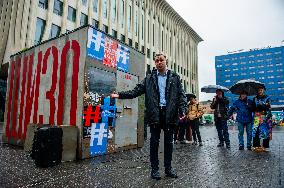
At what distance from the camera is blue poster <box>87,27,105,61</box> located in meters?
6.03

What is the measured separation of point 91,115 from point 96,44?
174cm

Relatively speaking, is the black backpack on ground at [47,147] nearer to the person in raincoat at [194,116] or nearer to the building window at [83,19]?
the person in raincoat at [194,116]

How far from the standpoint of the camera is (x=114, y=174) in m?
4.26

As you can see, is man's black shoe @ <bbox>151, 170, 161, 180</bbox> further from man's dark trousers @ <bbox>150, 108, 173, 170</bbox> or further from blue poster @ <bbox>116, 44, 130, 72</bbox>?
blue poster @ <bbox>116, 44, 130, 72</bbox>

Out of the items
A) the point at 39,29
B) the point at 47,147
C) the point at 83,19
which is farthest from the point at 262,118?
the point at 83,19

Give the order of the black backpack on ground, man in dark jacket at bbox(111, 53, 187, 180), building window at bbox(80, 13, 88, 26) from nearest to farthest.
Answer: man in dark jacket at bbox(111, 53, 187, 180), the black backpack on ground, building window at bbox(80, 13, 88, 26)

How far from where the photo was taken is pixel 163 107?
4.15 meters

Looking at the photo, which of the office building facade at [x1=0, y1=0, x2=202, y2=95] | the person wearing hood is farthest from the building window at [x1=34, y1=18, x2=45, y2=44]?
the person wearing hood

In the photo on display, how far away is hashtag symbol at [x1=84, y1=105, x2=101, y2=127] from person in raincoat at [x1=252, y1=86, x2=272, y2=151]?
466cm

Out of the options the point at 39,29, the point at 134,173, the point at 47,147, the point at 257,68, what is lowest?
the point at 134,173

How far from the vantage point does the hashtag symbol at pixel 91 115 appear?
19.0 feet

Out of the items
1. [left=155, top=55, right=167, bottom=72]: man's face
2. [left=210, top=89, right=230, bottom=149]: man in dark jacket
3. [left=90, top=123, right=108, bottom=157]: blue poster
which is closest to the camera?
[left=155, top=55, right=167, bottom=72]: man's face

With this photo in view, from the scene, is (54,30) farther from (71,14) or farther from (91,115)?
(91,115)

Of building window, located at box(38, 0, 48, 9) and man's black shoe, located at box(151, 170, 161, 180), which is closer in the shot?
man's black shoe, located at box(151, 170, 161, 180)
